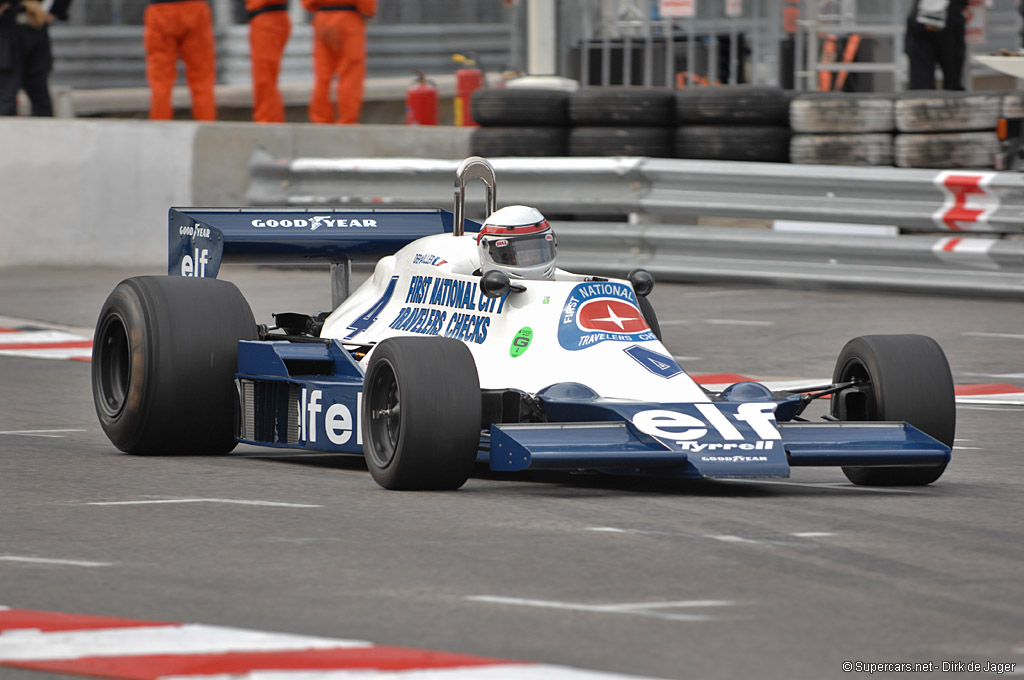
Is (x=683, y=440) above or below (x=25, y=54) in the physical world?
below

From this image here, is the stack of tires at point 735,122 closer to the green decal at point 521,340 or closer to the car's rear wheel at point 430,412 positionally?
the green decal at point 521,340

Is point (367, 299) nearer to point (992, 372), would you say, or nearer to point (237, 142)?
point (992, 372)

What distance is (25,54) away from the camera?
2016 centimetres

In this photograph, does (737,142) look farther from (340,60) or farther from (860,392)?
(860,392)

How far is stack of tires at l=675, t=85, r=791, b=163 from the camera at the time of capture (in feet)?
52.9

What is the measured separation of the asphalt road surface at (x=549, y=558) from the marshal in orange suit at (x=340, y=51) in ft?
33.6

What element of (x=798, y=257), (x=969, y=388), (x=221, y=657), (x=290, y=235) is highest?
(x=290, y=235)

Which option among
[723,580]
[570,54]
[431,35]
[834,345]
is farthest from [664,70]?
[723,580]

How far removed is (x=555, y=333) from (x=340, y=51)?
39.0 feet

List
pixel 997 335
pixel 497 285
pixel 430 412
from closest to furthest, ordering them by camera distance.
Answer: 1. pixel 430 412
2. pixel 497 285
3. pixel 997 335

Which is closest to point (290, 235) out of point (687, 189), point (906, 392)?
point (906, 392)

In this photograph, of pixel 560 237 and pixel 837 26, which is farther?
pixel 837 26

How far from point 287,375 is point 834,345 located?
5.41m

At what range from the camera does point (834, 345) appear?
515 inches
